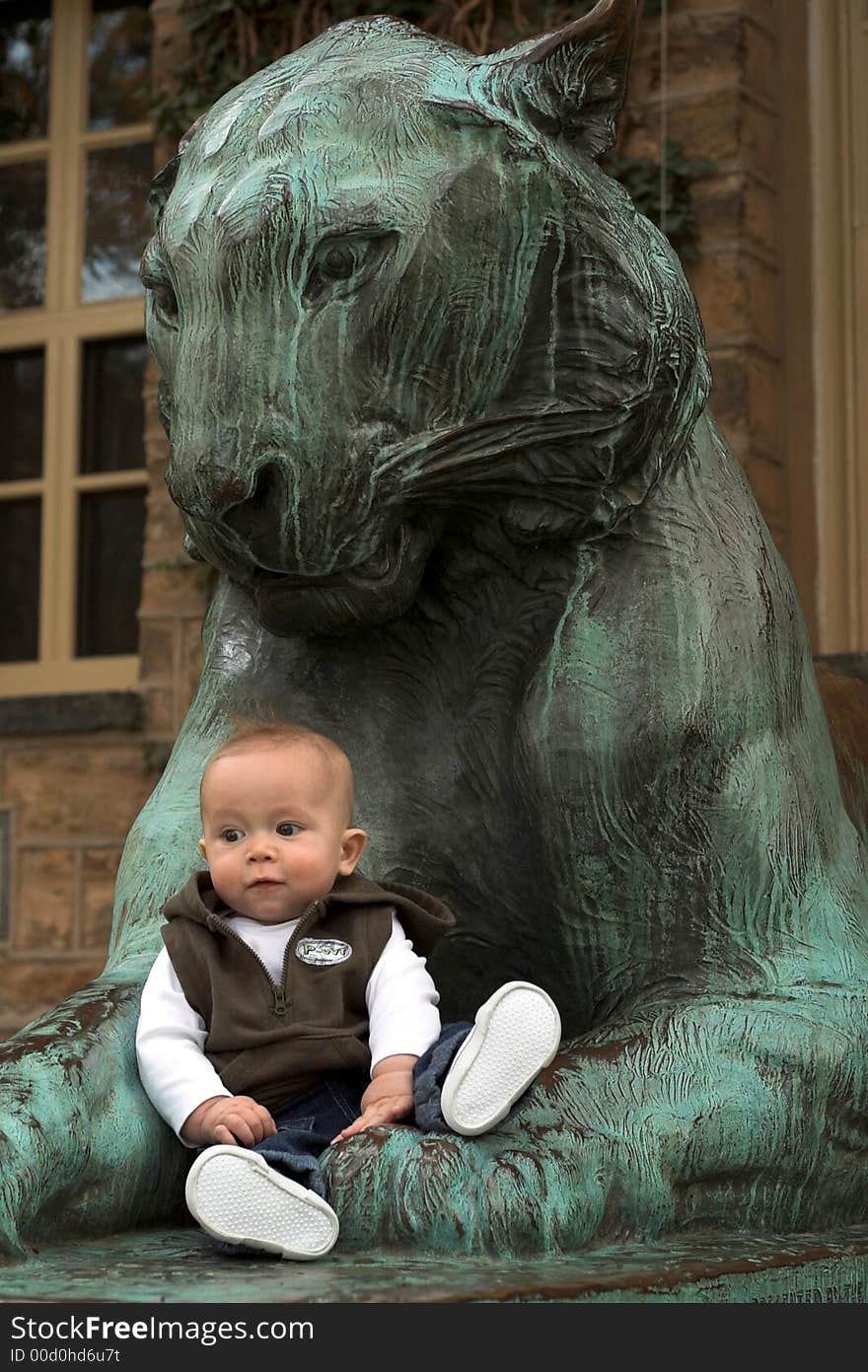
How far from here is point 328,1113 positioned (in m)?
1.80

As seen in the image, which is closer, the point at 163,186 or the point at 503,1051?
the point at 503,1051

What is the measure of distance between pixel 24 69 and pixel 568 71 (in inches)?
243

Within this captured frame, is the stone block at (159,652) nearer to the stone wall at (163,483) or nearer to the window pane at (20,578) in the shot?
the stone wall at (163,483)

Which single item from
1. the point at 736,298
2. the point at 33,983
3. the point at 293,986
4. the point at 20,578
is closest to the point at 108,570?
the point at 20,578

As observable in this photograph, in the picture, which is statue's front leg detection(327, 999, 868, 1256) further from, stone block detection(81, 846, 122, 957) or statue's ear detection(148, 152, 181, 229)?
stone block detection(81, 846, 122, 957)

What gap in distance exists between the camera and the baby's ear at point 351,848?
76.9 inches

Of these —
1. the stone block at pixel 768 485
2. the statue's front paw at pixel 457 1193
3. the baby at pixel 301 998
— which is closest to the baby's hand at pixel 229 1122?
the baby at pixel 301 998

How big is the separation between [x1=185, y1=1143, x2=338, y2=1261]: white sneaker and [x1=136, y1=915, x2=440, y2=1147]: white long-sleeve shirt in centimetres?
20

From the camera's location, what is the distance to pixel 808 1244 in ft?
5.68

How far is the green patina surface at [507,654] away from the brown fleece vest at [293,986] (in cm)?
9

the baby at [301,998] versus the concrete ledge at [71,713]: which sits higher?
the concrete ledge at [71,713]

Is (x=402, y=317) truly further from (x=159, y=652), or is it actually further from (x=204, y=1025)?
(x=159, y=652)

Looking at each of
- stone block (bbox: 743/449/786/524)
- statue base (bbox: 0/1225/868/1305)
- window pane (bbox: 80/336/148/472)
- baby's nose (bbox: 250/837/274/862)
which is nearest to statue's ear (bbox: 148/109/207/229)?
baby's nose (bbox: 250/837/274/862)
